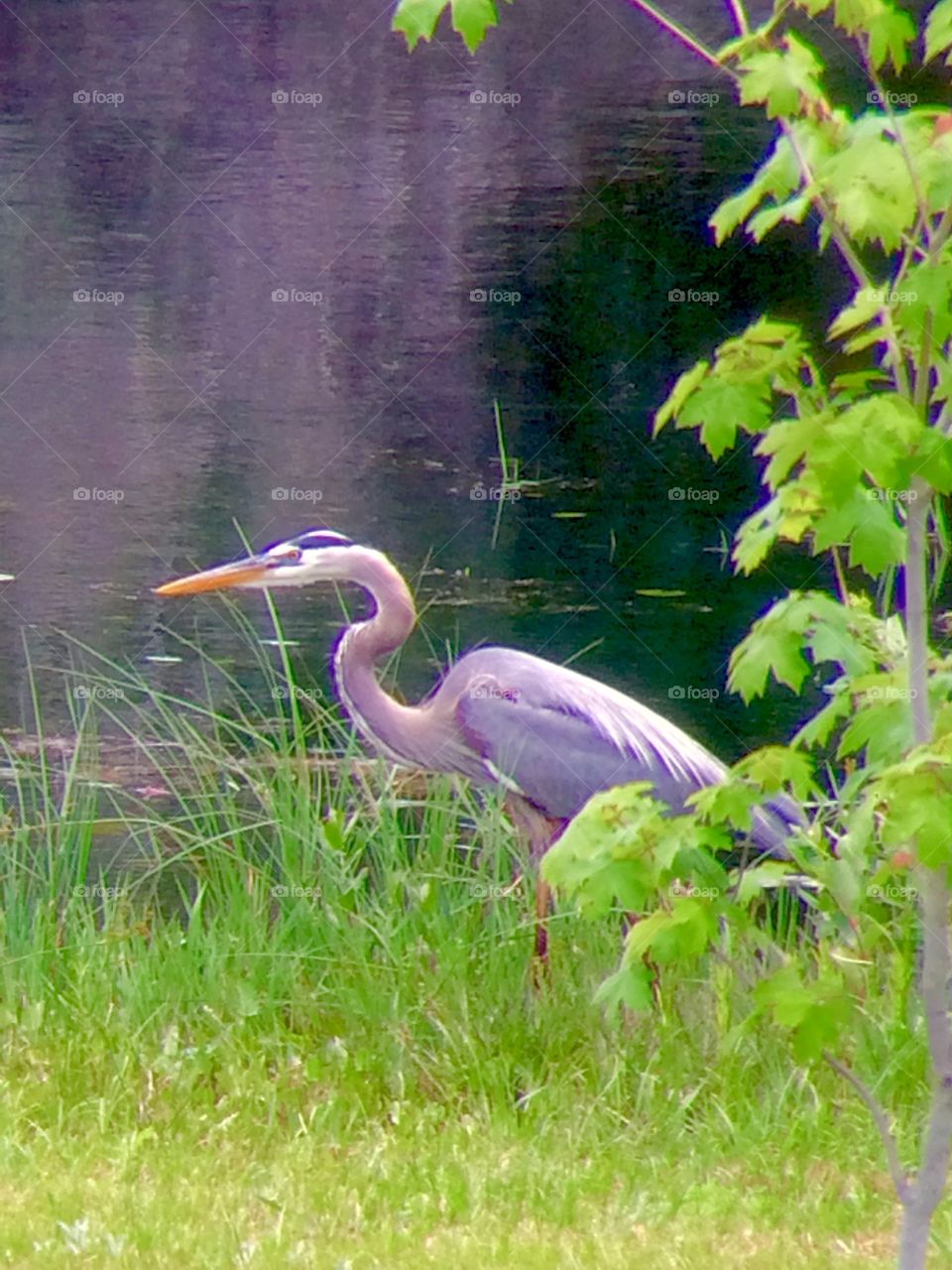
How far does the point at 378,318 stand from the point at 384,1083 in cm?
969

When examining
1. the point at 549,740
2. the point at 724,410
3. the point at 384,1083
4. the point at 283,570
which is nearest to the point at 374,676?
the point at 283,570

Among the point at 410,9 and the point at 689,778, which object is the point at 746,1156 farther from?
the point at 410,9

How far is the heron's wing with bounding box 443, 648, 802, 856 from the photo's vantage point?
484cm

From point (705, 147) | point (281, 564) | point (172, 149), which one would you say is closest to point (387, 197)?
point (172, 149)

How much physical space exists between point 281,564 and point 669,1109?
2132 millimetres

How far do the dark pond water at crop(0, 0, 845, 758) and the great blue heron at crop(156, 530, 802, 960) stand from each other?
2.46 m

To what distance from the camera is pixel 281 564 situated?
5.08 metres

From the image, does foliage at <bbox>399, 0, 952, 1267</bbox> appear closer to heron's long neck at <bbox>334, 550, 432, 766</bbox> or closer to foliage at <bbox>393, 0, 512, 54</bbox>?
foliage at <bbox>393, 0, 512, 54</bbox>

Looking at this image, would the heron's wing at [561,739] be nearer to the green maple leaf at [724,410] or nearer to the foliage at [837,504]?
the foliage at [837,504]

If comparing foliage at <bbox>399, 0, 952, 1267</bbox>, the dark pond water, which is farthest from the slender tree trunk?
the dark pond water

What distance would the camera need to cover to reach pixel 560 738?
488 cm

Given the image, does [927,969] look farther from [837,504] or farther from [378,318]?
[378,318]

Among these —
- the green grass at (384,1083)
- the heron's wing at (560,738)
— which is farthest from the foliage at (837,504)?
the heron's wing at (560,738)

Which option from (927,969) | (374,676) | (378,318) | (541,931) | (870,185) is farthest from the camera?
(378,318)
